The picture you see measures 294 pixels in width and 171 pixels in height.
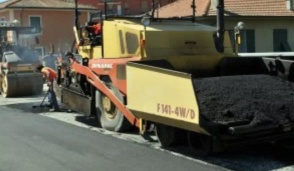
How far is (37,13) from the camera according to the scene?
47.9 meters

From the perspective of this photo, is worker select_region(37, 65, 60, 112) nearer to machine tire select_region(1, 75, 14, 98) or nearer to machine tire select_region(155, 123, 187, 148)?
machine tire select_region(1, 75, 14, 98)

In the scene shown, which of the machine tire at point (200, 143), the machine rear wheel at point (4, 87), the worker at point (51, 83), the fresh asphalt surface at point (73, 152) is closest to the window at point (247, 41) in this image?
the machine rear wheel at point (4, 87)

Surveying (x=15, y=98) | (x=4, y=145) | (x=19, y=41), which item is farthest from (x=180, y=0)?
(x=4, y=145)

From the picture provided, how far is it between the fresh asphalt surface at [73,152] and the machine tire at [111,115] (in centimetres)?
37

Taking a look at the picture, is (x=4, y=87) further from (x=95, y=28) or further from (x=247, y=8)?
(x=247, y=8)

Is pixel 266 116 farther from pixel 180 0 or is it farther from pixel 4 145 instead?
pixel 180 0

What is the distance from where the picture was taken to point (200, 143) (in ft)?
24.9

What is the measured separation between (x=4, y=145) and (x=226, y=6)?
1990 centimetres

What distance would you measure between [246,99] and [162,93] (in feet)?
3.87

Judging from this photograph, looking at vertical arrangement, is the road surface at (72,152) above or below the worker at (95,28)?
below

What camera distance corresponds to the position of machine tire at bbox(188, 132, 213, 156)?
727 cm

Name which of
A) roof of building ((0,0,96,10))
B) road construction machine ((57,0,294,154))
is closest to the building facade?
roof of building ((0,0,96,10))

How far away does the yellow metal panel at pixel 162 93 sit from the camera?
679cm

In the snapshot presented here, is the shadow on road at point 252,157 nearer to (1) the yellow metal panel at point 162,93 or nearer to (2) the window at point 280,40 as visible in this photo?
(1) the yellow metal panel at point 162,93
